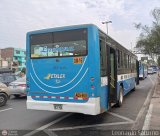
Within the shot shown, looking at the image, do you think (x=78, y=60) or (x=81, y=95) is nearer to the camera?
(x=81, y=95)

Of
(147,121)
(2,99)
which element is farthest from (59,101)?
(2,99)

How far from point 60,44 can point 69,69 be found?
0.94m

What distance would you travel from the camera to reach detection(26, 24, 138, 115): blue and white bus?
29.1 ft

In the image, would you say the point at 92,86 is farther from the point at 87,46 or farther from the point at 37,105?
the point at 37,105

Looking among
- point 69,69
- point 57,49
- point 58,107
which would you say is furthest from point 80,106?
point 57,49

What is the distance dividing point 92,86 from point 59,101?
1295mm

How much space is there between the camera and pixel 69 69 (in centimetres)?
923

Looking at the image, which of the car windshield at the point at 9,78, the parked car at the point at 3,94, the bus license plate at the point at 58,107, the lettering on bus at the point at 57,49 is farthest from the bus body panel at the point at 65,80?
the car windshield at the point at 9,78

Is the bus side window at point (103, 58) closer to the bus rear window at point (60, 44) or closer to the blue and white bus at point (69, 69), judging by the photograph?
the blue and white bus at point (69, 69)

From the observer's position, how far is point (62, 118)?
34.3 feet

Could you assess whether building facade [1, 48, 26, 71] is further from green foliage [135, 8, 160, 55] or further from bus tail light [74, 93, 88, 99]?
bus tail light [74, 93, 88, 99]

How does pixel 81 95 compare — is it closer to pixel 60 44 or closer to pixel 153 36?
pixel 60 44

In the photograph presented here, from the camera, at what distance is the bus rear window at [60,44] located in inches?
360

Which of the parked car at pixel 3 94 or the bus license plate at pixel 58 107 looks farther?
the parked car at pixel 3 94
